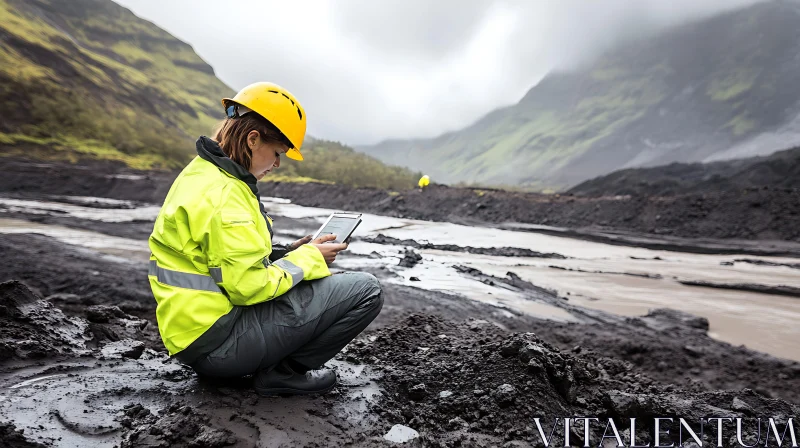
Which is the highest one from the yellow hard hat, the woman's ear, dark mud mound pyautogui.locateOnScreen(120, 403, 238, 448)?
the yellow hard hat

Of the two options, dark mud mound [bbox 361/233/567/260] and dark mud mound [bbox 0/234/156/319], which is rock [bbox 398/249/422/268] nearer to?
dark mud mound [bbox 361/233/567/260]

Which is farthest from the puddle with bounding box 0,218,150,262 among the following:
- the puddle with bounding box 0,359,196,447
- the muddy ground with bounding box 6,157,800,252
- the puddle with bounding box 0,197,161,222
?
the muddy ground with bounding box 6,157,800,252

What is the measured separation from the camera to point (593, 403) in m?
2.60

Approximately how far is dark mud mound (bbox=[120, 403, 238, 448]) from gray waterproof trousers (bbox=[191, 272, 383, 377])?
23cm

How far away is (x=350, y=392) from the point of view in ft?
8.73

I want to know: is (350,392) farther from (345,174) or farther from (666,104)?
(666,104)

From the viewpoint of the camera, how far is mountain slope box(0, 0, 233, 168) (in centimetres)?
3600

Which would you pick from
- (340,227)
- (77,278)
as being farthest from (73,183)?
(340,227)

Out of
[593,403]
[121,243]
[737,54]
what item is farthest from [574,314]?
[737,54]

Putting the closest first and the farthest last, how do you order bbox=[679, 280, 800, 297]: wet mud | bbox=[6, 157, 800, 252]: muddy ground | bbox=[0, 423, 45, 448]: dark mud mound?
bbox=[0, 423, 45, 448]: dark mud mound, bbox=[679, 280, 800, 297]: wet mud, bbox=[6, 157, 800, 252]: muddy ground

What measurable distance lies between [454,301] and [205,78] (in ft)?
432

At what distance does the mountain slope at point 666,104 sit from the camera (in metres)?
78.2

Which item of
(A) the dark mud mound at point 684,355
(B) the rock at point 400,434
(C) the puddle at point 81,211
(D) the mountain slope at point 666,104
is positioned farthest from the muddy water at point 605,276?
(D) the mountain slope at point 666,104

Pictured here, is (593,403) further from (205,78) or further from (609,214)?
(205,78)
